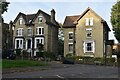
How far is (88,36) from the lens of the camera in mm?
66312

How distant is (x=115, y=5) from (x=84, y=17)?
47.9ft

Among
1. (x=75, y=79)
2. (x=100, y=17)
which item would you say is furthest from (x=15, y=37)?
(x=75, y=79)

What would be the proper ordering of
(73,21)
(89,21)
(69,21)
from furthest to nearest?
(69,21)
(73,21)
(89,21)

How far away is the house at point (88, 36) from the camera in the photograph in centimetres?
6474

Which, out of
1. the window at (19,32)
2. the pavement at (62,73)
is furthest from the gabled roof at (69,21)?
the pavement at (62,73)

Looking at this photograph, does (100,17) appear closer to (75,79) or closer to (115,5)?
(115,5)

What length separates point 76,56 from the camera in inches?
2520

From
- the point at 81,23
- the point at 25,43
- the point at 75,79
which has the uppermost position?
the point at 81,23

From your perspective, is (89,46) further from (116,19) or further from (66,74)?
(66,74)

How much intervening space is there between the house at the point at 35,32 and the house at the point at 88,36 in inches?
174

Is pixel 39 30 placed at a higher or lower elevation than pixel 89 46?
higher

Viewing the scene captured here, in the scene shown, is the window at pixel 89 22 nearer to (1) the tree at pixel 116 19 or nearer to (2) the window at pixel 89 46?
(2) the window at pixel 89 46

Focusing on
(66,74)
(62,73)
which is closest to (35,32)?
(62,73)

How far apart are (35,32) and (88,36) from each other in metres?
12.9
